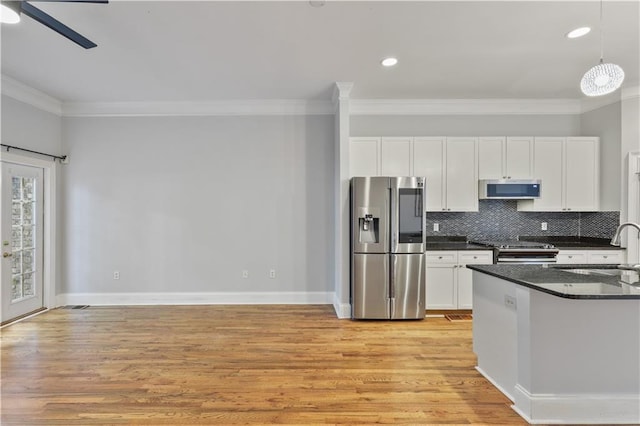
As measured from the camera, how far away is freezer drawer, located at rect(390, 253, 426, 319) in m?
4.11

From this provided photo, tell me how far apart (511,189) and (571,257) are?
1099mm

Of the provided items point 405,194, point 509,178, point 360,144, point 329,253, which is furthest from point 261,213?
point 509,178

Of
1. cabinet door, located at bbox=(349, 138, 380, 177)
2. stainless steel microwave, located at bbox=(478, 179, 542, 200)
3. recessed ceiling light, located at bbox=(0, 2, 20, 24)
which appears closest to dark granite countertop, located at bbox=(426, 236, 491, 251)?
stainless steel microwave, located at bbox=(478, 179, 542, 200)

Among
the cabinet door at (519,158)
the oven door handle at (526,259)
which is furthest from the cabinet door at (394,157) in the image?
the oven door handle at (526,259)

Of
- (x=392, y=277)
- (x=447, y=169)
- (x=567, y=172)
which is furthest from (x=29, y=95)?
(x=567, y=172)

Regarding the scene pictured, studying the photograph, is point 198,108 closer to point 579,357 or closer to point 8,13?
point 8,13

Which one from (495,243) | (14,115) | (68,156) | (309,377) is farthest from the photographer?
(68,156)

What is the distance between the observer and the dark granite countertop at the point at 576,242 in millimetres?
4246

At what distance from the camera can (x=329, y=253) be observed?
4855 millimetres

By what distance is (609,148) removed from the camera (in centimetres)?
443

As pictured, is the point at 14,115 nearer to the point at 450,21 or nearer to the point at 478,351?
the point at 450,21

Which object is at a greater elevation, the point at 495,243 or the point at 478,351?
the point at 495,243

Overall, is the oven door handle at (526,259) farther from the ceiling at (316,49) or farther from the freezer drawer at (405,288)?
the ceiling at (316,49)

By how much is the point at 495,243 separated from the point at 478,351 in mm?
2004
